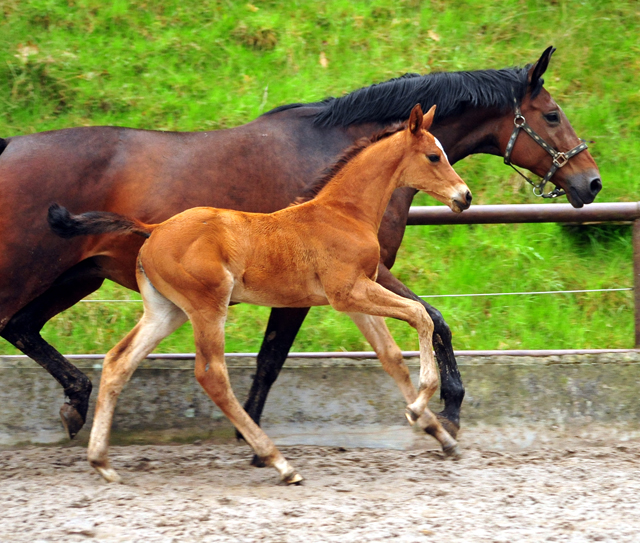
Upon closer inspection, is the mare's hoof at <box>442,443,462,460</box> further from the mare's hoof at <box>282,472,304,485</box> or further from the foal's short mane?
the foal's short mane

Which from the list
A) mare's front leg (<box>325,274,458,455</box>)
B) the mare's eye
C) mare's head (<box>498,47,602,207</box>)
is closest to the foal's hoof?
mare's front leg (<box>325,274,458,455</box>)

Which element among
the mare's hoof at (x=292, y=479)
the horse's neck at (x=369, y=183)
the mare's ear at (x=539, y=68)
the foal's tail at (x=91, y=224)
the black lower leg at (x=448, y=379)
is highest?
the mare's ear at (x=539, y=68)

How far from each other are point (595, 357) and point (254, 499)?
227cm

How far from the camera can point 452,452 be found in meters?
4.07

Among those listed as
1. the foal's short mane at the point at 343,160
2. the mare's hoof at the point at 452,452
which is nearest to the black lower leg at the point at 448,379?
the mare's hoof at the point at 452,452

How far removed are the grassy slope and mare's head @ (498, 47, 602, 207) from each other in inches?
47.4

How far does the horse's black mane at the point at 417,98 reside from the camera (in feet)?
14.1

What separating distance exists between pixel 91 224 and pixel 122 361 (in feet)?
2.24

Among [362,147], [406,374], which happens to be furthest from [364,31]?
[406,374]

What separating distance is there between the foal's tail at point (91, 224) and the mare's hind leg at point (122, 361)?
0.26m

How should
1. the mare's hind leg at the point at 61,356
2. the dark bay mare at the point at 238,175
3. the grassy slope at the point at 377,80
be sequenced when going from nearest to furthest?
the dark bay mare at the point at 238,175
the mare's hind leg at the point at 61,356
the grassy slope at the point at 377,80

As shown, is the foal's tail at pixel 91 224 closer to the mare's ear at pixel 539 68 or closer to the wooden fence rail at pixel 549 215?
the wooden fence rail at pixel 549 215

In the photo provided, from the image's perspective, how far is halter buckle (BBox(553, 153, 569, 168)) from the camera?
4367 millimetres

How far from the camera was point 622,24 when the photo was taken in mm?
7867
